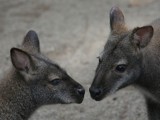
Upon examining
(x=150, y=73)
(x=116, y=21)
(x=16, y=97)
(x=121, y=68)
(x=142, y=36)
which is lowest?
(x=16, y=97)

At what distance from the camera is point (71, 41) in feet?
34.1

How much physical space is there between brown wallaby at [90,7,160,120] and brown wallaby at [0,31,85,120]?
311 millimetres

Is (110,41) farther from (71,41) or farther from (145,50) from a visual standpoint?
(71,41)

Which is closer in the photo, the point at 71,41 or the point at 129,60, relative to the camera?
the point at 129,60

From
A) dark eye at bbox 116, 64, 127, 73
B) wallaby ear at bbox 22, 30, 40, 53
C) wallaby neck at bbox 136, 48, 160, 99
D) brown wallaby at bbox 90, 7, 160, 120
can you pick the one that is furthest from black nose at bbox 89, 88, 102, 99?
wallaby ear at bbox 22, 30, 40, 53

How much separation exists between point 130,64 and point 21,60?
1.27 metres

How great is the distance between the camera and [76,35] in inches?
417

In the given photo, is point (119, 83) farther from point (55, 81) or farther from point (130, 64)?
point (55, 81)

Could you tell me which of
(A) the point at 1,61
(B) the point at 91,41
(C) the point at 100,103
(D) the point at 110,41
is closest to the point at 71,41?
(B) the point at 91,41

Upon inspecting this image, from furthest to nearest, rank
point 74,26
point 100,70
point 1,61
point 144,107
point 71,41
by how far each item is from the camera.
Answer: point 74,26, point 71,41, point 1,61, point 144,107, point 100,70

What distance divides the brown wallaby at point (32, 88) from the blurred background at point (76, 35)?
1253mm

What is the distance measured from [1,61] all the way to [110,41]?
3076 millimetres

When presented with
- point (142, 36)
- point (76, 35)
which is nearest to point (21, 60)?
point (142, 36)

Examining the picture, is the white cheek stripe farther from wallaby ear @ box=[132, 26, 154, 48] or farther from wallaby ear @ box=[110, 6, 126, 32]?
wallaby ear @ box=[110, 6, 126, 32]
